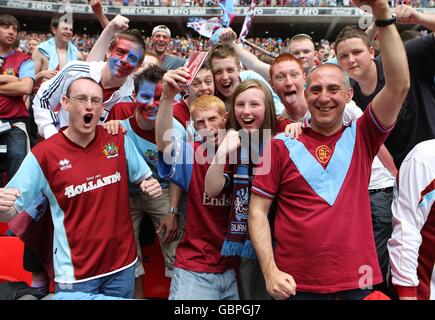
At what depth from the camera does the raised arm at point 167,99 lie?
6.62ft

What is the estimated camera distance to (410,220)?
6.07 ft

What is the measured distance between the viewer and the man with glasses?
84.7 inches

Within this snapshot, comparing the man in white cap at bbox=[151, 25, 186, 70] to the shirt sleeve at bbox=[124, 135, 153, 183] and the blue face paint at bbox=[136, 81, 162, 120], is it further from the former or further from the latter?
the shirt sleeve at bbox=[124, 135, 153, 183]

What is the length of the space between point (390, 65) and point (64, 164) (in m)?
1.69

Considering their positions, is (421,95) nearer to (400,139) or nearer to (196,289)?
(400,139)

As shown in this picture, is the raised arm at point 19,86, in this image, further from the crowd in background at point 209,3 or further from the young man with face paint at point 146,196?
the crowd in background at point 209,3

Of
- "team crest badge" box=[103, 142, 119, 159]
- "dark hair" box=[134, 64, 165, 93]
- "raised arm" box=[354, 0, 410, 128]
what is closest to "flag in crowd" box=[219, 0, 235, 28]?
"dark hair" box=[134, 64, 165, 93]

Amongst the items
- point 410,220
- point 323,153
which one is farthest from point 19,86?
point 410,220

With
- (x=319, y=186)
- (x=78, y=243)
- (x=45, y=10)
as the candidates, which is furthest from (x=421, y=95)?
(x=45, y=10)

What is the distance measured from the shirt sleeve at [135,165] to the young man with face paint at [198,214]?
26cm

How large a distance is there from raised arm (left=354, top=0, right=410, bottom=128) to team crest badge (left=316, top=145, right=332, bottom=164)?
0.95 ft

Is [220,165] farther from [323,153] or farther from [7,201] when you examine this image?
[7,201]

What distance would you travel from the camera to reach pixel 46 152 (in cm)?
220

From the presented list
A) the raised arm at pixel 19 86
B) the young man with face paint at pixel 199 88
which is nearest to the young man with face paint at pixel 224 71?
the young man with face paint at pixel 199 88
